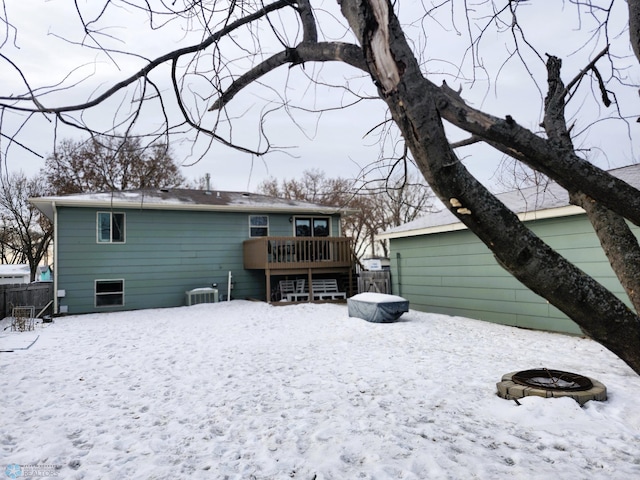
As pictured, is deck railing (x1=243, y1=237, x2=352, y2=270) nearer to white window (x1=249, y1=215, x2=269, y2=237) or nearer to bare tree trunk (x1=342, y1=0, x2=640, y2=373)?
white window (x1=249, y1=215, x2=269, y2=237)

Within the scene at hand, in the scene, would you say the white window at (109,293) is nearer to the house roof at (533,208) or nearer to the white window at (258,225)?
the white window at (258,225)

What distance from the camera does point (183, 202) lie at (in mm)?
13508

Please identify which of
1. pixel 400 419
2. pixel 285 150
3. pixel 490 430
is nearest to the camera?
pixel 285 150

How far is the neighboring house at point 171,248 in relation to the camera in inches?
478

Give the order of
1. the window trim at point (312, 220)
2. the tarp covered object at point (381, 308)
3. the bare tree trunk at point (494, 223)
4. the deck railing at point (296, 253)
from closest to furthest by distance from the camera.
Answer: the bare tree trunk at point (494, 223) → the tarp covered object at point (381, 308) → the deck railing at point (296, 253) → the window trim at point (312, 220)

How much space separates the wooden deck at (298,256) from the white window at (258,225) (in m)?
0.64

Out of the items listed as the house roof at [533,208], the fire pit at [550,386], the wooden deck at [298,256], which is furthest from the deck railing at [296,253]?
the fire pit at [550,386]

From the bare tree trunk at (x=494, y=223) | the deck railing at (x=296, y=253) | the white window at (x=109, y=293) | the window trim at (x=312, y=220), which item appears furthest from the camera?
the window trim at (x=312, y=220)

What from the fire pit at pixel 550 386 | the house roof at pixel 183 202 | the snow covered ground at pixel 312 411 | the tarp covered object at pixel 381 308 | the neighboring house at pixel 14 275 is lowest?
the snow covered ground at pixel 312 411

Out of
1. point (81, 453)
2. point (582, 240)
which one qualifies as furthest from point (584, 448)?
point (582, 240)

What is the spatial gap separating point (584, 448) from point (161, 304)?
12.2 metres

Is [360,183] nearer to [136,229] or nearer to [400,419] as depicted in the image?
[400,419]

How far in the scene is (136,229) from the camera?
1300 cm

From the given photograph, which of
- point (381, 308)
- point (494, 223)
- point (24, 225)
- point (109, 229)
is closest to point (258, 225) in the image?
point (109, 229)
